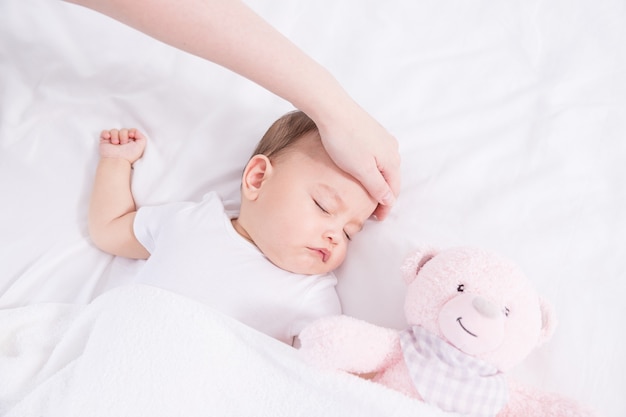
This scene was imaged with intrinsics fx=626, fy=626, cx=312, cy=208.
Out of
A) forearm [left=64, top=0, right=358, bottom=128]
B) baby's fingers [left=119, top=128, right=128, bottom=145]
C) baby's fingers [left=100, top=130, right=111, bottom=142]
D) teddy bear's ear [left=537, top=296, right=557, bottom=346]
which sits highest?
forearm [left=64, top=0, right=358, bottom=128]

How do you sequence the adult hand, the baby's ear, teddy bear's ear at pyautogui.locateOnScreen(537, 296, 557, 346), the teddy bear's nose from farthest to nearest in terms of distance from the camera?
the baby's ear < the adult hand < teddy bear's ear at pyautogui.locateOnScreen(537, 296, 557, 346) < the teddy bear's nose

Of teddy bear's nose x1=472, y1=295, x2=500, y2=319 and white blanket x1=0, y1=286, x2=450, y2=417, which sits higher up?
teddy bear's nose x1=472, y1=295, x2=500, y2=319

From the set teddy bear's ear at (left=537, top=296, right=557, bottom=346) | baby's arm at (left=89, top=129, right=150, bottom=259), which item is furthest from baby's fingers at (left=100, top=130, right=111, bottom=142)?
teddy bear's ear at (left=537, top=296, right=557, bottom=346)

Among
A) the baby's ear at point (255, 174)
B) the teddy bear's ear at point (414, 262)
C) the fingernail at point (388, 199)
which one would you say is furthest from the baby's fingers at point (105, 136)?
the teddy bear's ear at point (414, 262)

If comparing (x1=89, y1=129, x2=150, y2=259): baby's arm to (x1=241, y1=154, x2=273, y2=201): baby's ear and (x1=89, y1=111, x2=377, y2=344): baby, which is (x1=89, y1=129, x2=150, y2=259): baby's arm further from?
(x1=241, y1=154, x2=273, y2=201): baby's ear

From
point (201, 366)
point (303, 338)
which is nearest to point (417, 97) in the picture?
point (303, 338)

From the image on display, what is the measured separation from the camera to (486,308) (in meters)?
0.88

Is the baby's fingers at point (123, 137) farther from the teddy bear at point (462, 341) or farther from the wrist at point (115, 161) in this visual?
the teddy bear at point (462, 341)

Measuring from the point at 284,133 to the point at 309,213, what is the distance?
22cm

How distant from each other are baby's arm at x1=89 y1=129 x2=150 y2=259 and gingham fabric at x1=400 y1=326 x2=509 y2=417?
665mm

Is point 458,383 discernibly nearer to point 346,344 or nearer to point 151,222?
point 346,344

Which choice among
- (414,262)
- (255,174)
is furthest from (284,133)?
(414,262)

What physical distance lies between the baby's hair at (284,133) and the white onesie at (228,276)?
181mm

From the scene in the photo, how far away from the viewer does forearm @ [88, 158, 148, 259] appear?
130 cm
